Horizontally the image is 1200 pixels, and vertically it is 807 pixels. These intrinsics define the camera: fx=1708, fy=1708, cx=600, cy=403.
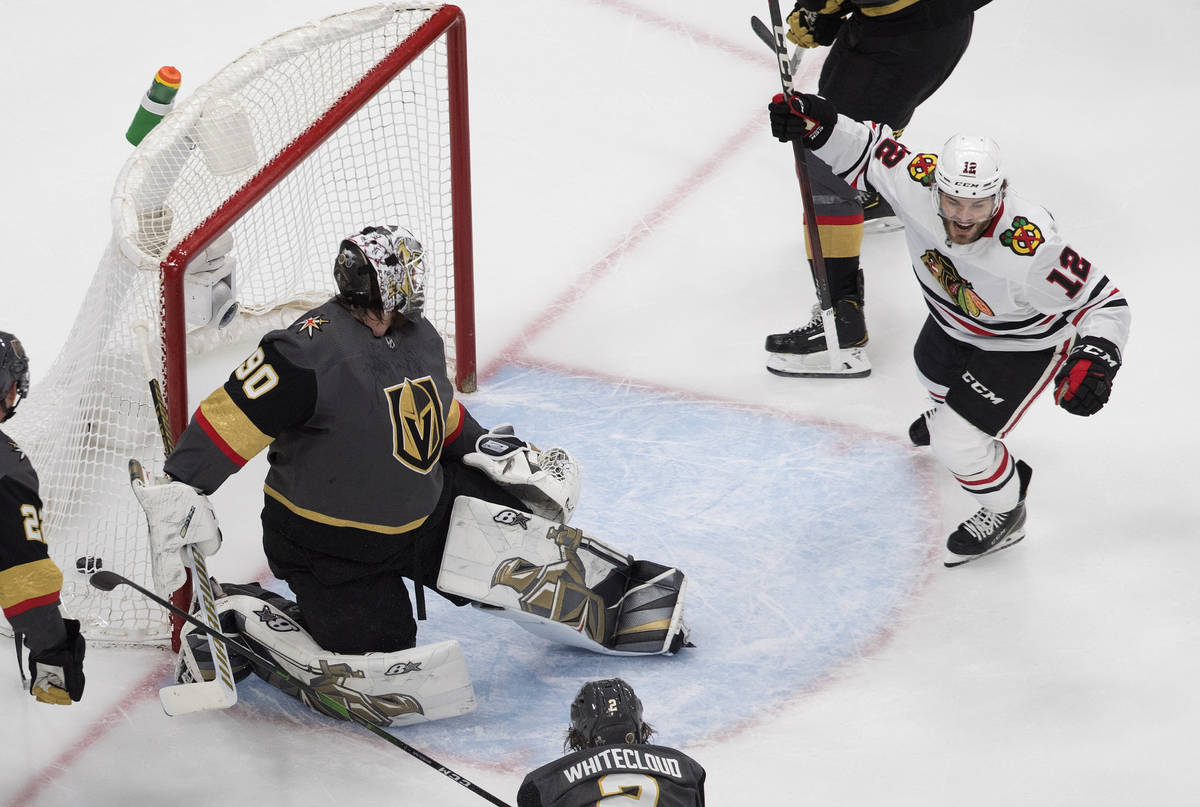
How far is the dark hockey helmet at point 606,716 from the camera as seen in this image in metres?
2.68

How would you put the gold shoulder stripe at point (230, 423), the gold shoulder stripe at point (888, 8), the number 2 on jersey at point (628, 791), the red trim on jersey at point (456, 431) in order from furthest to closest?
the gold shoulder stripe at point (888, 8) → the red trim on jersey at point (456, 431) → the gold shoulder stripe at point (230, 423) → the number 2 on jersey at point (628, 791)

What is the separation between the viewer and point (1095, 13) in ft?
20.7

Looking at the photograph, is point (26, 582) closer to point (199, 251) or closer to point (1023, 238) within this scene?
point (199, 251)

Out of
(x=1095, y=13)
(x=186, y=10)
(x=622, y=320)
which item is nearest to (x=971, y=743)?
(x=622, y=320)

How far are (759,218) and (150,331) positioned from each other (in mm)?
2392

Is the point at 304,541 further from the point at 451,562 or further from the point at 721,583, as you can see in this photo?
the point at 721,583

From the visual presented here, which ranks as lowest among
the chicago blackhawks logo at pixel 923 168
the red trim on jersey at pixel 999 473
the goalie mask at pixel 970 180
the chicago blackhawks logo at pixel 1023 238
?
the red trim on jersey at pixel 999 473

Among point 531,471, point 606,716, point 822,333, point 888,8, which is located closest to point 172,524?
point 531,471

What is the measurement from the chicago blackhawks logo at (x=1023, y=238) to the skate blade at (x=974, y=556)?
2.51 ft

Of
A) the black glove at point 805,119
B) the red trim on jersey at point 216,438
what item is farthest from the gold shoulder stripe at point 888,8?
the red trim on jersey at point 216,438

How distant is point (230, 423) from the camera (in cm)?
308

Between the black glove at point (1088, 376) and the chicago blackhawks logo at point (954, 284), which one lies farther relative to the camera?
the chicago blackhawks logo at point (954, 284)

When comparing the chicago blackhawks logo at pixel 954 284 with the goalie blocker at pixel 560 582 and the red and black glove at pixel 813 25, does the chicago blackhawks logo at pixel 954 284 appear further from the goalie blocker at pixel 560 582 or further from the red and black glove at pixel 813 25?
the red and black glove at pixel 813 25

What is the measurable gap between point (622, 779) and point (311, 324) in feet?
3.56
